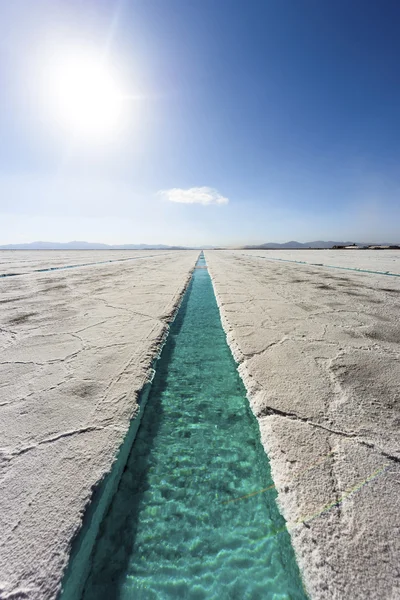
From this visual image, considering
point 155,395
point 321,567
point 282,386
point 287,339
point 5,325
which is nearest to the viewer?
point 321,567

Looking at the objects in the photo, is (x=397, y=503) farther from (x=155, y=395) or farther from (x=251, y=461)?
(x=155, y=395)

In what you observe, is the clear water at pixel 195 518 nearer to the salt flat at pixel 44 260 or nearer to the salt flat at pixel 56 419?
the salt flat at pixel 56 419

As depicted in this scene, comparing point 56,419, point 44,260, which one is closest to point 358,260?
point 56,419

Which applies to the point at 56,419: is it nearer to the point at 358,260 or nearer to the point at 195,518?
the point at 195,518

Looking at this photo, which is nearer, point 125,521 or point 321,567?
point 321,567

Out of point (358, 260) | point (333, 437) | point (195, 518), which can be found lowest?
point (195, 518)

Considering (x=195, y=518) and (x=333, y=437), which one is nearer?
(x=195, y=518)

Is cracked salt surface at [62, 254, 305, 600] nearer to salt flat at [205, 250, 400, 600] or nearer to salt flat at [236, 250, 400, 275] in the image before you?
salt flat at [205, 250, 400, 600]

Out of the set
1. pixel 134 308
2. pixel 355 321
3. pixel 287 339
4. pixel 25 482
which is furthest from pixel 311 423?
Result: pixel 134 308
